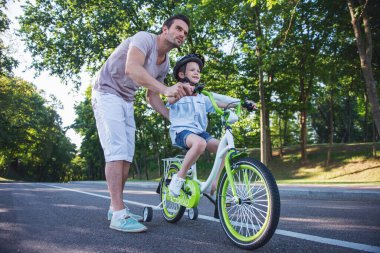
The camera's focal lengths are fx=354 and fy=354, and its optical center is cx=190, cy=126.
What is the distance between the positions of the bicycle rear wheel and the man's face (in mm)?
1487

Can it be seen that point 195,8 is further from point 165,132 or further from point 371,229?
point 165,132

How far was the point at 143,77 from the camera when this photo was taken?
10.9 ft

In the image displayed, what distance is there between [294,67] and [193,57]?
54.8ft

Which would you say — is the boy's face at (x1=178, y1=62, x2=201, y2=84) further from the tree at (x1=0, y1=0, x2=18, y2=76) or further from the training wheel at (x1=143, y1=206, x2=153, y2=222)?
the tree at (x1=0, y1=0, x2=18, y2=76)

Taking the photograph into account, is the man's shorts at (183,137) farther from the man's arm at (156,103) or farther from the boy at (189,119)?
the man's arm at (156,103)

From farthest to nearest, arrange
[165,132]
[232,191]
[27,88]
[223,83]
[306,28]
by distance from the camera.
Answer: [27,88]
[165,132]
[223,83]
[306,28]
[232,191]

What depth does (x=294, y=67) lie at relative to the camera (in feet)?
63.7

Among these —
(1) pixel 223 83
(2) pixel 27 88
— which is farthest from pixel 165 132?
(2) pixel 27 88

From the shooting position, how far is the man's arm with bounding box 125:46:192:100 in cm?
298

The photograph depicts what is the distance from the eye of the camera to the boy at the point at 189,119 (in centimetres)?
367

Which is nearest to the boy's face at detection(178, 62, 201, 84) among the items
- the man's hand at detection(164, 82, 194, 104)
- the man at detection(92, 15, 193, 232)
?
the man at detection(92, 15, 193, 232)

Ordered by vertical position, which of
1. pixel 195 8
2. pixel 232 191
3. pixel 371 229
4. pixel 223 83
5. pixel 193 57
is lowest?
pixel 371 229

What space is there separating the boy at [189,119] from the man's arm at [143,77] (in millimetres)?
598

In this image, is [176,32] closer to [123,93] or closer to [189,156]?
[123,93]
